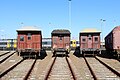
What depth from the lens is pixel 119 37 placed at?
24594 mm

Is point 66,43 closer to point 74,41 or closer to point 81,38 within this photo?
point 81,38

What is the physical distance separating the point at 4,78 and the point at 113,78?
19.6 feet

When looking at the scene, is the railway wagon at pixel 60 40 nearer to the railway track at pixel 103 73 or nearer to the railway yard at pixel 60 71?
the railway yard at pixel 60 71

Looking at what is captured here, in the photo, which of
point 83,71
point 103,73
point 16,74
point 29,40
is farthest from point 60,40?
point 16,74

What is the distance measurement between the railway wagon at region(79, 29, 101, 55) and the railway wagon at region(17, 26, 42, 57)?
5.40 m

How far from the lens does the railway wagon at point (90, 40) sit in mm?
28891

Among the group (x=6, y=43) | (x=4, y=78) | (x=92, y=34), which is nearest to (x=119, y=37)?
(x=92, y=34)

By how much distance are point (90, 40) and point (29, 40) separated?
23.7 feet

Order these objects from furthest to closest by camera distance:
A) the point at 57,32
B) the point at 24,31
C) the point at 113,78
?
the point at 57,32 < the point at 24,31 < the point at 113,78

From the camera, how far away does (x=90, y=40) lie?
29.1 m

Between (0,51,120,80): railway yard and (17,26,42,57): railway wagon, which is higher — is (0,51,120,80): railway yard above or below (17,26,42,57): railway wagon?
below

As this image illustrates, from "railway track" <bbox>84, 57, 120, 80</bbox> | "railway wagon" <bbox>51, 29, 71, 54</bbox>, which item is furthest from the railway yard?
"railway wagon" <bbox>51, 29, 71, 54</bbox>

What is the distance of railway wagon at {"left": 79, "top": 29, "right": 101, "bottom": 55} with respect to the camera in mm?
28891

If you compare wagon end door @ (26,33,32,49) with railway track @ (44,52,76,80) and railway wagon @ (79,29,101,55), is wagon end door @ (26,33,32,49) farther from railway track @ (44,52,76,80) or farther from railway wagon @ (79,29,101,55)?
railway track @ (44,52,76,80)
